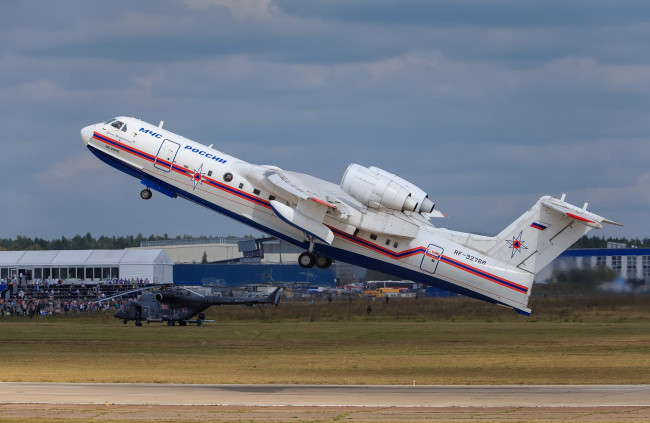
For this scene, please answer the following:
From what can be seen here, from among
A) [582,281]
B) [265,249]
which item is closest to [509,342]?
[582,281]

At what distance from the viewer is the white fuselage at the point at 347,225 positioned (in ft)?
130

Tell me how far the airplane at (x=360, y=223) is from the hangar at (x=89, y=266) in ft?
170

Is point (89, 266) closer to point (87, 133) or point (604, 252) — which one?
point (87, 133)

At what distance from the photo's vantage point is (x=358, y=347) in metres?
43.4

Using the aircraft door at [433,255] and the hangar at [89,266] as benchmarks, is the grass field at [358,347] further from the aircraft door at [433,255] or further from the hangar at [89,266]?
the hangar at [89,266]

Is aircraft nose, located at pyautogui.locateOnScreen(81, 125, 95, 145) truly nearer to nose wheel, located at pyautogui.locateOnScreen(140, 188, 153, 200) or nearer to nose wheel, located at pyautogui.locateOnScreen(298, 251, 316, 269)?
nose wheel, located at pyautogui.locateOnScreen(140, 188, 153, 200)

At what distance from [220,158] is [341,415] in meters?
18.7

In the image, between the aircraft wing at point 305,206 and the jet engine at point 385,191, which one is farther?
the aircraft wing at point 305,206

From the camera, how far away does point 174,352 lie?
1670 inches

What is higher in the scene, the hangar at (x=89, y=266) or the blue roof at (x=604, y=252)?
the hangar at (x=89, y=266)

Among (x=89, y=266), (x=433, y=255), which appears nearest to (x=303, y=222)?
(x=433, y=255)

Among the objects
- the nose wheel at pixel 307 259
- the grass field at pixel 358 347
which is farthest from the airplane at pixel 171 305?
the nose wheel at pixel 307 259

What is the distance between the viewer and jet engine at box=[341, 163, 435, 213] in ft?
123

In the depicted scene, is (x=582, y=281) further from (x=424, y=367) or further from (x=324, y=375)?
(x=324, y=375)
